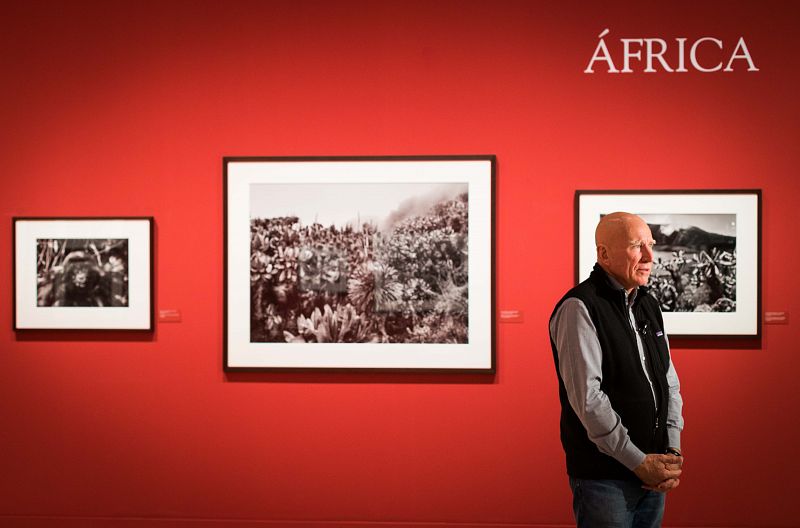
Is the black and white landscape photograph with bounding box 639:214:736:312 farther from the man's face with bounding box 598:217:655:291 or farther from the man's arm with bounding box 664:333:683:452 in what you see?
the man's face with bounding box 598:217:655:291

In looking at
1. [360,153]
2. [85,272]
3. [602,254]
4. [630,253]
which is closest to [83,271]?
[85,272]

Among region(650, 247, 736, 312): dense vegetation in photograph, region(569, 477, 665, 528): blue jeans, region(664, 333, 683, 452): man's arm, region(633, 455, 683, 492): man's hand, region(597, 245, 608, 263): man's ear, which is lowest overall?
region(569, 477, 665, 528): blue jeans

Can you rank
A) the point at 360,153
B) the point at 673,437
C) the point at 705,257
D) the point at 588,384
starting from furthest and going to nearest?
the point at 360,153, the point at 705,257, the point at 673,437, the point at 588,384

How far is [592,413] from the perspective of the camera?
2.12m

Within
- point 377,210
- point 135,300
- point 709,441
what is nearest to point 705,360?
point 709,441

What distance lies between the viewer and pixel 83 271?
3.67 meters

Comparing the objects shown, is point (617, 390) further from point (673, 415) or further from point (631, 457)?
point (673, 415)

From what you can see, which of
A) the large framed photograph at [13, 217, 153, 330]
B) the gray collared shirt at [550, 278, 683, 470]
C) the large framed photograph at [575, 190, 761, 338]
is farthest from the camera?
the large framed photograph at [13, 217, 153, 330]

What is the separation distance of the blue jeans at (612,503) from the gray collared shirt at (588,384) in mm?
118

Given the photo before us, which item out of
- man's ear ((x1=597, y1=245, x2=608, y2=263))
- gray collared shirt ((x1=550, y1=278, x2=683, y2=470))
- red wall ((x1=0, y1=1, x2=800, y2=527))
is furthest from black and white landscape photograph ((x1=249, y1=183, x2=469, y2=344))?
gray collared shirt ((x1=550, y1=278, x2=683, y2=470))

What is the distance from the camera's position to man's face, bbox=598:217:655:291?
7.35 feet

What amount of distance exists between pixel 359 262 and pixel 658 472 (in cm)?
191

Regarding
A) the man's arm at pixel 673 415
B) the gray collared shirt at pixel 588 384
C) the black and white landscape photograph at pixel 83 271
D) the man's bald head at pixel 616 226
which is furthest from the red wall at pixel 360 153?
the gray collared shirt at pixel 588 384

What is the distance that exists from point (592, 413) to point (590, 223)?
1633 millimetres
